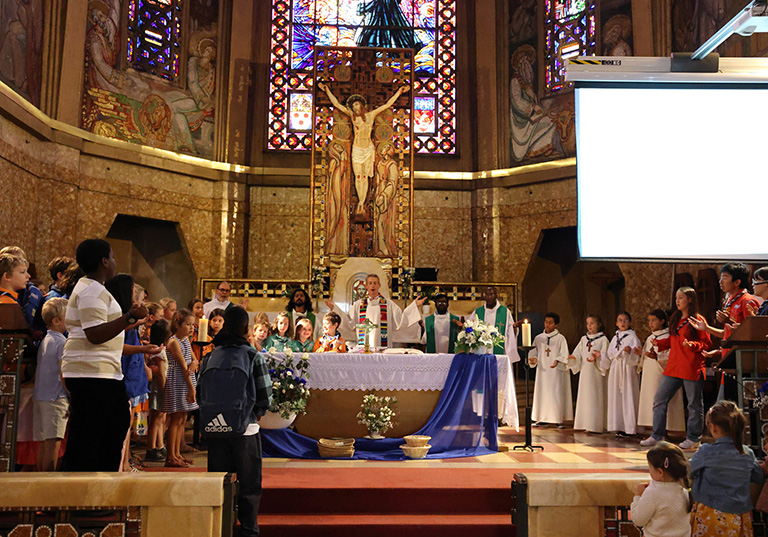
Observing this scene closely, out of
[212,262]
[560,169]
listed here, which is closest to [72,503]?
[212,262]

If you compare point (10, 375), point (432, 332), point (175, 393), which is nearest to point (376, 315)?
point (432, 332)

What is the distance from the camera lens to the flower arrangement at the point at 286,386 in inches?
263

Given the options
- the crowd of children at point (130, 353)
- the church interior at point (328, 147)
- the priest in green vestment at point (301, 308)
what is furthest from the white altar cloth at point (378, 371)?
the priest in green vestment at point (301, 308)

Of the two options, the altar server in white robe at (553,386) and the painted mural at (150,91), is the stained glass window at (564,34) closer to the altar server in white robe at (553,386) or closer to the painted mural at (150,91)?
the altar server in white robe at (553,386)

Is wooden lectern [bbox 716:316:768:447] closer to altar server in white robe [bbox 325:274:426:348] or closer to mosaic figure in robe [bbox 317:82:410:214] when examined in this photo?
altar server in white robe [bbox 325:274:426:348]

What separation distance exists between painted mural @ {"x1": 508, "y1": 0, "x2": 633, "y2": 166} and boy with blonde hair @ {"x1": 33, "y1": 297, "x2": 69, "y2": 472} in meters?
10.4

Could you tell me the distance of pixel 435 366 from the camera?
293 inches

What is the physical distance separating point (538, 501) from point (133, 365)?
3238 mm

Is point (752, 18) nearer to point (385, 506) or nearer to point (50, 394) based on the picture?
point (385, 506)

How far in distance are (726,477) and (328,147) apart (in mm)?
9431

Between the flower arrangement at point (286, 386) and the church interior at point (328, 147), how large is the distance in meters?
2.09

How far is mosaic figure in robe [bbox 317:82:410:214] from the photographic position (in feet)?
40.9

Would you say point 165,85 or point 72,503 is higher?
point 165,85

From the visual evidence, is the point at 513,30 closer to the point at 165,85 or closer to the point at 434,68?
the point at 434,68
